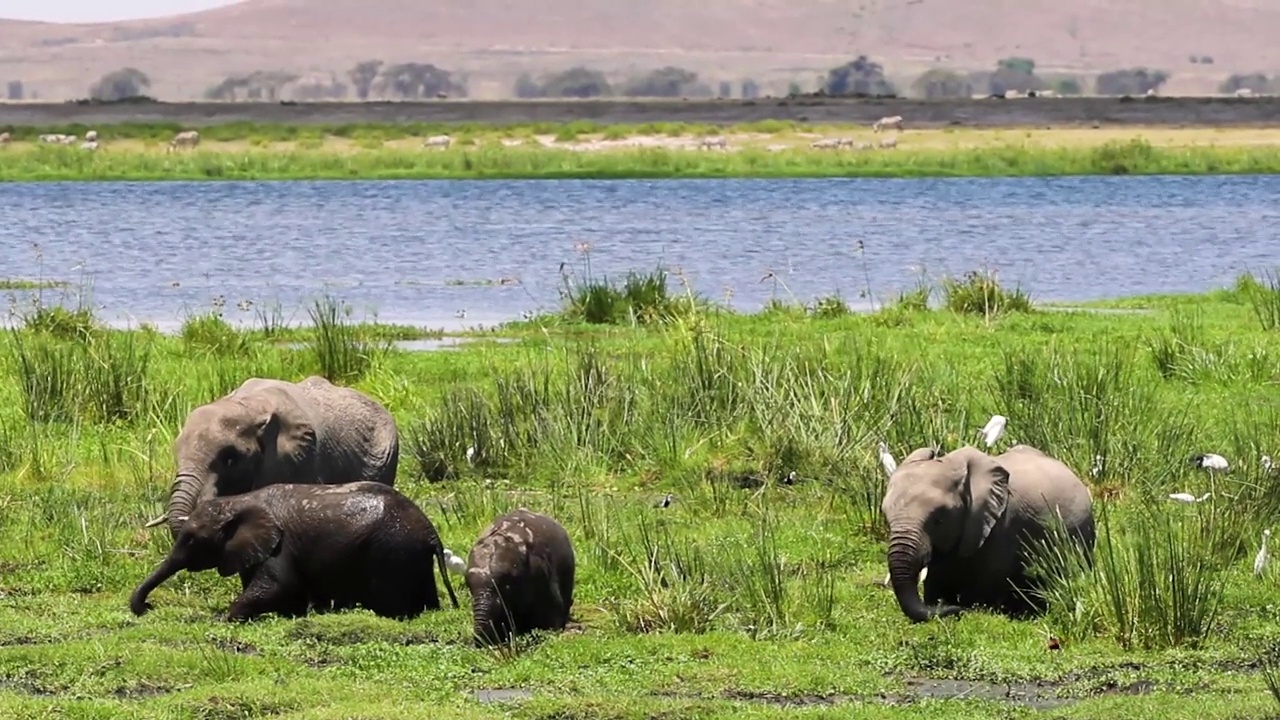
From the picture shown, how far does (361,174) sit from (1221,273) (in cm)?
3778

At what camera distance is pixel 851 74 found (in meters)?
194

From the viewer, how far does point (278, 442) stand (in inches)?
438

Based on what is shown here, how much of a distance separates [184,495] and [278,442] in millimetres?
730

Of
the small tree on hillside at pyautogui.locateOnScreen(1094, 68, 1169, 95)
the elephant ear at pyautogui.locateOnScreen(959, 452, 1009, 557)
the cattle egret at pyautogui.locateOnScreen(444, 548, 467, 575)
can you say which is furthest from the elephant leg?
the small tree on hillside at pyautogui.locateOnScreen(1094, 68, 1169, 95)

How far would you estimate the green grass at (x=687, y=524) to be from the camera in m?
8.77

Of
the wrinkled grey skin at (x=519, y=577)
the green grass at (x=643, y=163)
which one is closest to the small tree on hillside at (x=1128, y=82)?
the green grass at (x=643, y=163)

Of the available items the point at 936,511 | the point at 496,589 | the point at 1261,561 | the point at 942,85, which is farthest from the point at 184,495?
the point at 942,85

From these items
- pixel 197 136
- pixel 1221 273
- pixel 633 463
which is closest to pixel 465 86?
pixel 197 136

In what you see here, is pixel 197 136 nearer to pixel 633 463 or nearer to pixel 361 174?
pixel 361 174

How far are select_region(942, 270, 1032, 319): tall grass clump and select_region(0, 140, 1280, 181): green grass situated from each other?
40883 mm

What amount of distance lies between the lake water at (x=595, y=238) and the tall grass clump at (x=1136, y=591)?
15037 mm

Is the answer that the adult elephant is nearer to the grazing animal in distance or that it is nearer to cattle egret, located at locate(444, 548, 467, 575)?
cattle egret, located at locate(444, 548, 467, 575)

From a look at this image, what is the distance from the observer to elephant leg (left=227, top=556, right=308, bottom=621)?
9.95 m

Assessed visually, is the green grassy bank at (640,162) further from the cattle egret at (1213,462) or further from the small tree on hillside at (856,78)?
the small tree on hillside at (856,78)
